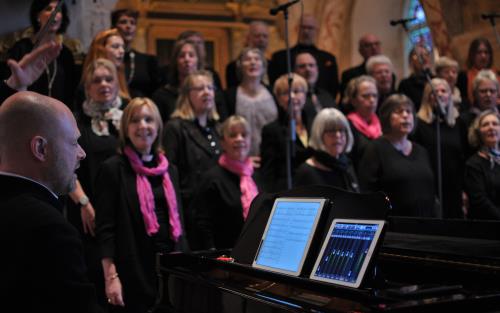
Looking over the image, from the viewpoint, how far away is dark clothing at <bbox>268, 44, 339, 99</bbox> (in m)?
5.86

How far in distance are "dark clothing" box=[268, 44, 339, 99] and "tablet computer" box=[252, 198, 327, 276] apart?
3400 millimetres

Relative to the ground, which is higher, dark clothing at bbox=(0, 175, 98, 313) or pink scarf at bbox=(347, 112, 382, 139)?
pink scarf at bbox=(347, 112, 382, 139)

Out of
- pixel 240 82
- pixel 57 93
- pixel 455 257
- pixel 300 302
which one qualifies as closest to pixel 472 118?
pixel 240 82

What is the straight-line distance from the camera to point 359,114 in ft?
16.9

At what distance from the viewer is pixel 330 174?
14.2 feet

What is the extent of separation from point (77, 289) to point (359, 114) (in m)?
3.64

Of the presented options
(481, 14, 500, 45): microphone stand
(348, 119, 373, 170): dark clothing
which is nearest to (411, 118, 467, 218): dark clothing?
(348, 119, 373, 170): dark clothing

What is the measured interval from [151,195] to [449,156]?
2283 millimetres

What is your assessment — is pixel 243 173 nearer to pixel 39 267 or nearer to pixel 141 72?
pixel 141 72

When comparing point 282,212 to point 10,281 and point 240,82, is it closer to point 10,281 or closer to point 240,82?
point 10,281

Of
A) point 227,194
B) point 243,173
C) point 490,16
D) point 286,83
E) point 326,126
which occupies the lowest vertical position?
point 227,194

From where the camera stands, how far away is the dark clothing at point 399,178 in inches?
170

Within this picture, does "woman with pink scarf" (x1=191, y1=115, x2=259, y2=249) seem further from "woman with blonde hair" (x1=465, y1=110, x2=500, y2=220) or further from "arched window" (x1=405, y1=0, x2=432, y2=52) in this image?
"arched window" (x1=405, y1=0, x2=432, y2=52)

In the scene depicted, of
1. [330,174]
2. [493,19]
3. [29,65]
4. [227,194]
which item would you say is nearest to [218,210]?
[227,194]
